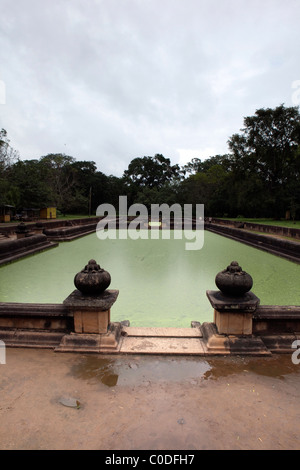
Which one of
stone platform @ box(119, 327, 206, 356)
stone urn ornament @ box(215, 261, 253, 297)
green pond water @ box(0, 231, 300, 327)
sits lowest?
green pond water @ box(0, 231, 300, 327)

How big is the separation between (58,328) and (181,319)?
1.90 meters

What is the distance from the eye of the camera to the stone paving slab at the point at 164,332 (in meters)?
Result: 3.16

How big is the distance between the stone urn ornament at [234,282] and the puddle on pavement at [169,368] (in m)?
0.63

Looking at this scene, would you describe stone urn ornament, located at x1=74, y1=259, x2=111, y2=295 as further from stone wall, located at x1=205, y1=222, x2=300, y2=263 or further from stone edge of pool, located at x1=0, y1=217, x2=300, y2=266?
stone wall, located at x1=205, y1=222, x2=300, y2=263

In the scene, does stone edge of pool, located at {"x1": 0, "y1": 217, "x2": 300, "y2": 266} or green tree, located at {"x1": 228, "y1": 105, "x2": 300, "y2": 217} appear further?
green tree, located at {"x1": 228, "y1": 105, "x2": 300, "y2": 217}

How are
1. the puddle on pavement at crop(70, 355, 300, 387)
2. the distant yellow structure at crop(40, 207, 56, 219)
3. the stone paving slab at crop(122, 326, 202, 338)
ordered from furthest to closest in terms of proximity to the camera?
the distant yellow structure at crop(40, 207, 56, 219) < the stone paving slab at crop(122, 326, 202, 338) < the puddle on pavement at crop(70, 355, 300, 387)

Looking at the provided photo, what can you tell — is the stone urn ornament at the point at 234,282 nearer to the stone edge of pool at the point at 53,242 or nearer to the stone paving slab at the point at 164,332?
the stone paving slab at the point at 164,332

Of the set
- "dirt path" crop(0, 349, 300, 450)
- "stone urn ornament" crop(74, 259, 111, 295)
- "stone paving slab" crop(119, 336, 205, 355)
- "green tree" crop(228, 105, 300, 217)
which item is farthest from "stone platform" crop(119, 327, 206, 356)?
"green tree" crop(228, 105, 300, 217)

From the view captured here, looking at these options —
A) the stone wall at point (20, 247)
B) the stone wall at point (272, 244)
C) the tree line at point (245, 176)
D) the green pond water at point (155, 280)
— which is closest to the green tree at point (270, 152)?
the tree line at point (245, 176)

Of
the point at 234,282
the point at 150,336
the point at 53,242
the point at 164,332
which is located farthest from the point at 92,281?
the point at 53,242

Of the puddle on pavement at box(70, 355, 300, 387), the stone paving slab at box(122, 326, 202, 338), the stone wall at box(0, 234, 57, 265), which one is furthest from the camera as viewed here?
the stone wall at box(0, 234, 57, 265)

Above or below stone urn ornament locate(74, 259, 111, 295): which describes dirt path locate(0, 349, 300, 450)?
below

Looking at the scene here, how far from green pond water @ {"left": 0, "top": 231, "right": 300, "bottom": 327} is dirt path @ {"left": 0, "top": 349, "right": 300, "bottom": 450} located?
1.57 metres

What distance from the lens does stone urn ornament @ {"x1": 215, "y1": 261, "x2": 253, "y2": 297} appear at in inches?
113
